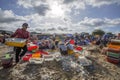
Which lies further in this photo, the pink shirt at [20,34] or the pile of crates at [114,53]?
the pile of crates at [114,53]

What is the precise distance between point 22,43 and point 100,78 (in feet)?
11.6

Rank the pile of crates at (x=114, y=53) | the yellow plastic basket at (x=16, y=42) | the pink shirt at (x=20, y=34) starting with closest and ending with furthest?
the yellow plastic basket at (x=16, y=42) < the pink shirt at (x=20, y=34) < the pile of crates at (x=114, y=53)

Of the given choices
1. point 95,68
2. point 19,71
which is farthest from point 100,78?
point 19,71

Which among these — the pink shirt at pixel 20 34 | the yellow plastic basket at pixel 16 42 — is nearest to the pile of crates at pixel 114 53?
the pink shirt at pixel 20 34

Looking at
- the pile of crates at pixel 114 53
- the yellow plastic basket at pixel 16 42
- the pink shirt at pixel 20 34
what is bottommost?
the pile of crates at pixel 114 53

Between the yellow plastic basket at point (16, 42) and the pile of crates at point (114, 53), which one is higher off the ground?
the yellow plastic basket at point (16, 42)

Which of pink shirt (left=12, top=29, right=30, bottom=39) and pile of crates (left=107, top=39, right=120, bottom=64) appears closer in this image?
pink shirt (left=12, top=29, right=30, bottom=39)

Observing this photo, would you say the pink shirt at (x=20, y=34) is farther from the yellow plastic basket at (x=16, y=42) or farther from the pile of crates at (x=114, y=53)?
the pile of crates at (x=114, y=53)

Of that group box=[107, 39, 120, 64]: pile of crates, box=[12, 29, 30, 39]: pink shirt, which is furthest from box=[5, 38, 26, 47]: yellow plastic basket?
box=[107, 39, 120, 64]: pile of crates

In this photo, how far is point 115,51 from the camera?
24.6 feet

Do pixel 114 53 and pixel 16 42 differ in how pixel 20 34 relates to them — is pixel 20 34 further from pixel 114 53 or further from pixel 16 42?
pixel 114 53

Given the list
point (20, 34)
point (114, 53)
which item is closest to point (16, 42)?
point (20, 34)

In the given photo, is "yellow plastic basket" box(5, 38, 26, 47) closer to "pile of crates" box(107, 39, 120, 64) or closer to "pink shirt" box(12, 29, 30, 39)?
"pink shirt" box(12, 29, 30, 39)

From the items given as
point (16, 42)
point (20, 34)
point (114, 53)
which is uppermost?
point (20, 34)
